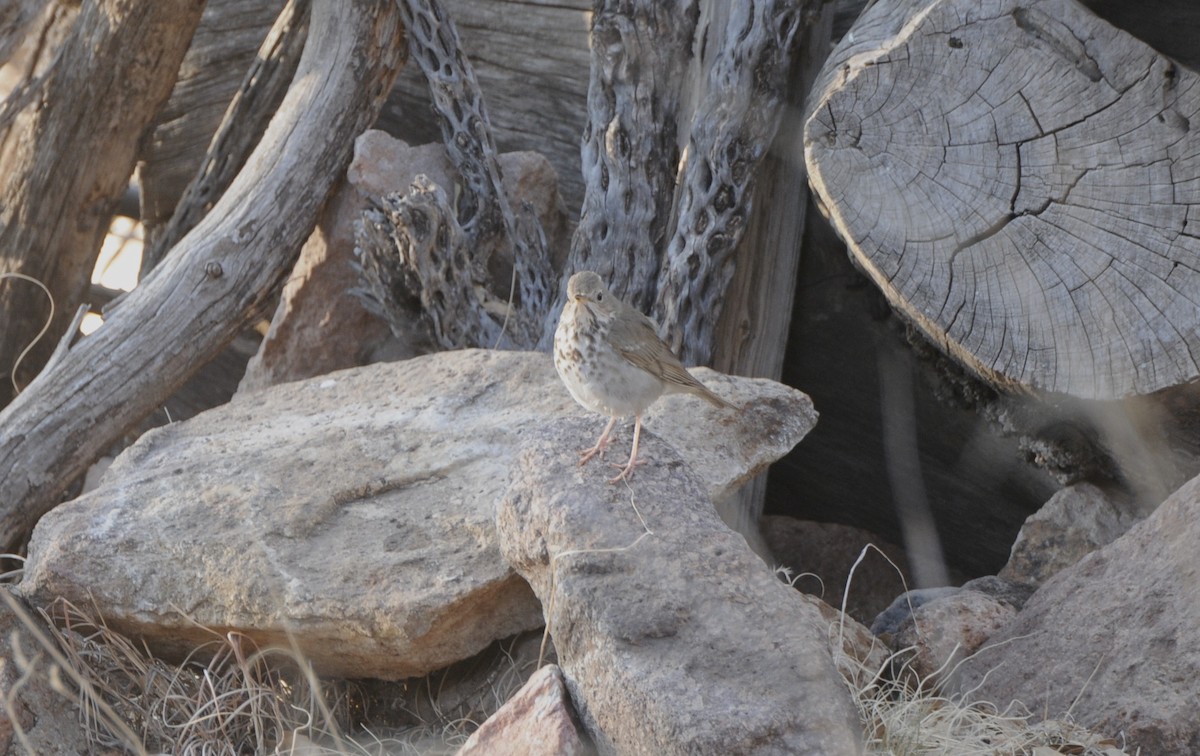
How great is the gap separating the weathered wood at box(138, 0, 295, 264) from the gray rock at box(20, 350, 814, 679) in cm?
244

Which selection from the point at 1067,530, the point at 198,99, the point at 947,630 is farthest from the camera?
the point at 198,99

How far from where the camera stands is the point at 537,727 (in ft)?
8.47

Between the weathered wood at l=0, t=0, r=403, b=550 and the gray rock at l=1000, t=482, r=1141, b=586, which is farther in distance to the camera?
the weathered wood at l=0, t=0, r=403, b=550

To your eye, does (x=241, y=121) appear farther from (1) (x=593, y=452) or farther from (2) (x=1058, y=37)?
(2) (x=1058, y=37)

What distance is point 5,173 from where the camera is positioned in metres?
5.59

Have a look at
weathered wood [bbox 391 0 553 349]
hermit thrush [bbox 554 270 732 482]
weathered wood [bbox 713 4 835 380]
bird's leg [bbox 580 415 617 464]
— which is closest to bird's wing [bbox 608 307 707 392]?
hermit thrush [bbox 554 270 732 482]

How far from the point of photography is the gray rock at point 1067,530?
3.88 m

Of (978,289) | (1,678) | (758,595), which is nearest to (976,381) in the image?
(978,289)

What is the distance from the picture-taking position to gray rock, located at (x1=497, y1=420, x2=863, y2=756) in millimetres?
2389

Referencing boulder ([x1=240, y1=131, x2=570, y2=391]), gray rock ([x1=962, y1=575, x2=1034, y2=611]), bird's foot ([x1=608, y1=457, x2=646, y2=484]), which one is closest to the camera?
bird's foot ([x1=608, y1=457, x2=646, y2=484])

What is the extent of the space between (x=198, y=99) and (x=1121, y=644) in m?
5.04

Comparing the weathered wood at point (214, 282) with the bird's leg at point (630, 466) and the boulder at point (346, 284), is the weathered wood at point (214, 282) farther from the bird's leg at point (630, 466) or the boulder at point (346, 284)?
the bird's leg at point (630, 466)

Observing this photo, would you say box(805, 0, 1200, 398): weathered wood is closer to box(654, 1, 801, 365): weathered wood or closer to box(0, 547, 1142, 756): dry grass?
box(654, 1, 801, 365): weathered wood

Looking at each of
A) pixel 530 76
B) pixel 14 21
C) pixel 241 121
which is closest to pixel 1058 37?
pixel 530 76
